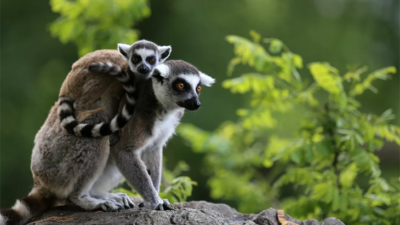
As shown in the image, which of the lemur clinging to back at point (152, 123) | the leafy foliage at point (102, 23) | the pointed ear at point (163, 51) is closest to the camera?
the lemur clinging to back at point (152, 123)

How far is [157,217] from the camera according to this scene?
12.1 feet

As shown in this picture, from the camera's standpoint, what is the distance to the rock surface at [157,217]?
3.66 meters

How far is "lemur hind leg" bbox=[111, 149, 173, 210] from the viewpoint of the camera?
400 cm

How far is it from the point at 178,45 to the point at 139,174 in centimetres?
752

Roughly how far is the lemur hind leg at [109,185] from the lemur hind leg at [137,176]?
0.21m

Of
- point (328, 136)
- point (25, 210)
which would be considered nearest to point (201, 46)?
point (328, 136)

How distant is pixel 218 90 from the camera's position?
11.0 m

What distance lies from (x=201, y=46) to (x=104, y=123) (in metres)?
7.64

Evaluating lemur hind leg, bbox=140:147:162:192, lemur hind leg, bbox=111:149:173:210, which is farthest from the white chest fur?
lemur hind leg, bbox=111:149:173:210

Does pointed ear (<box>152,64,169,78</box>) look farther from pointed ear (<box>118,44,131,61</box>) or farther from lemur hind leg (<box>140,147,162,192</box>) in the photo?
lemur hind leg (<box>140,147,162,192</box>)

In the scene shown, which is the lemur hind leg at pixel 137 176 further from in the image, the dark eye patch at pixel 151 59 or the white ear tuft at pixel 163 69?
the dark eye patch at pixel 151 59

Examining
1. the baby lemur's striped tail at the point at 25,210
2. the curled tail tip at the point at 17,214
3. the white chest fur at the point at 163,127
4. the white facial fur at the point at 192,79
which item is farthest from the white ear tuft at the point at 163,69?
the curled tail tip at the point at 17,214

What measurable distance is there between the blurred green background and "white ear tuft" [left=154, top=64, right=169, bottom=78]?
18.2 feet

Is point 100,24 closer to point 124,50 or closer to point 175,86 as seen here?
point 124,50
